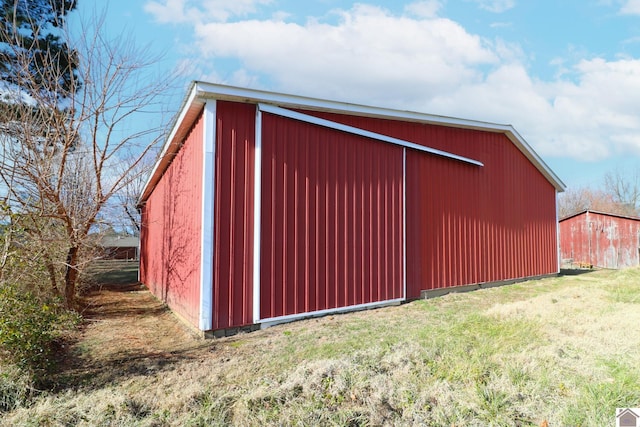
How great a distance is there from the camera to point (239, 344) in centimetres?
430

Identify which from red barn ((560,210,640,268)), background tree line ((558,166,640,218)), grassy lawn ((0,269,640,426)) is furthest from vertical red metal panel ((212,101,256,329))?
background tree line ((558,166,640,218))

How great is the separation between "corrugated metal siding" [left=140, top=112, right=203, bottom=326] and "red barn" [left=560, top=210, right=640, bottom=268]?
16.7 meters

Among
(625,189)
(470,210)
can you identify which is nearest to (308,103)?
(470,210)

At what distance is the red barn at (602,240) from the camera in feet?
49.1

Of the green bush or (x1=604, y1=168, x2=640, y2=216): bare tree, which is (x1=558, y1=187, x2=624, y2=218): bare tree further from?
the green bush

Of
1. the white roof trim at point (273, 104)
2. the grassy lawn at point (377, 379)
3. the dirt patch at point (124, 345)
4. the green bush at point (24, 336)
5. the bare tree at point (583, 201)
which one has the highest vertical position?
the bare tree at point (583, 201)

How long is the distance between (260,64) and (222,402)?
22.7ft

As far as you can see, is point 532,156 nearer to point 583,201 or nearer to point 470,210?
point 470,210

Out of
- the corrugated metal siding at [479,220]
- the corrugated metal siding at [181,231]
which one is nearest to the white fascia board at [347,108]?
the corrugated metal siding at [479,220]

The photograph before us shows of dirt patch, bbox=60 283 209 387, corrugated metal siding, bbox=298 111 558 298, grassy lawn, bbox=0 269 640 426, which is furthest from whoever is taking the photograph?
corrugated metal siding, bbox=298 111 558 298

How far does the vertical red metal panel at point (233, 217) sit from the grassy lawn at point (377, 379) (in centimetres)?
43

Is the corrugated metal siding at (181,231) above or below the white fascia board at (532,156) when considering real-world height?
below

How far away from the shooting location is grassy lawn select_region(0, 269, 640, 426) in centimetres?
261

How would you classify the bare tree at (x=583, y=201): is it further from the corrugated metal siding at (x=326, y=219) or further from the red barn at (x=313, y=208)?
the corrugated metal siding at (x=326, y=219)
